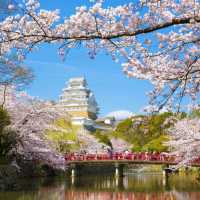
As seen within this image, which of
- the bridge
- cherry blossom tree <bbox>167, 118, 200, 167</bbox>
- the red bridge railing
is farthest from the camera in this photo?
the red bridge railing

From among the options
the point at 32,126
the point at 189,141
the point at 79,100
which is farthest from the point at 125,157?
the point at 79,100

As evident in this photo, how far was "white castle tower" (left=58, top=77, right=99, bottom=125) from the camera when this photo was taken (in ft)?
262

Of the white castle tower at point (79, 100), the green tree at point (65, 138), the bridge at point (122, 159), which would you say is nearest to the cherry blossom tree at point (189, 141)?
the bridge at point (122, 159)

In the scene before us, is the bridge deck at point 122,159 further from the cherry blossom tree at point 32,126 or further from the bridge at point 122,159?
the cherry blossom tree at point 32,126

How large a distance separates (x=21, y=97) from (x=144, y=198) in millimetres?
8733

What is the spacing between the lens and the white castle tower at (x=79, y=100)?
79750 mm

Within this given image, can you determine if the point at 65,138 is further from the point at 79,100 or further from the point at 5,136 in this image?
the point at 79,100

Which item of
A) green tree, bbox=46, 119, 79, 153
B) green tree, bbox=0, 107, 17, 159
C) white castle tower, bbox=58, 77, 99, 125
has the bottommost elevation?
green tree, bbox=0, 107, 17, 159

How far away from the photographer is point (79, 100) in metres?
80.6

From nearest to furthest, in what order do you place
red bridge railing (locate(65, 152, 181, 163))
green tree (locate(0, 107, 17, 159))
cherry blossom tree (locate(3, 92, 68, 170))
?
green tree (locate(0, 107, 17, 159)) < cherry blossom tree (locate(3, 92, 68, 170)) < red bridge railing (locate(65, 152, 181, 163))

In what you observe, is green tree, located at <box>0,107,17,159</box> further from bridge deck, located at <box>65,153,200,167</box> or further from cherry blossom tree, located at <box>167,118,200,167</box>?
bridge deck, located at <box>65,153,200,167</box>

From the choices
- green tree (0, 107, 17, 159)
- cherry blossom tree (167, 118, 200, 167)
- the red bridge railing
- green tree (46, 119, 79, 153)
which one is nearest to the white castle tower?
green tree (46, 119, 79, 153)

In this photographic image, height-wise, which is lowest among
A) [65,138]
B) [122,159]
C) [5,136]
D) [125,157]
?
[5,136]

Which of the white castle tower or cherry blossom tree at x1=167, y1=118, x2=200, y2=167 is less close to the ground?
the white castle tower
